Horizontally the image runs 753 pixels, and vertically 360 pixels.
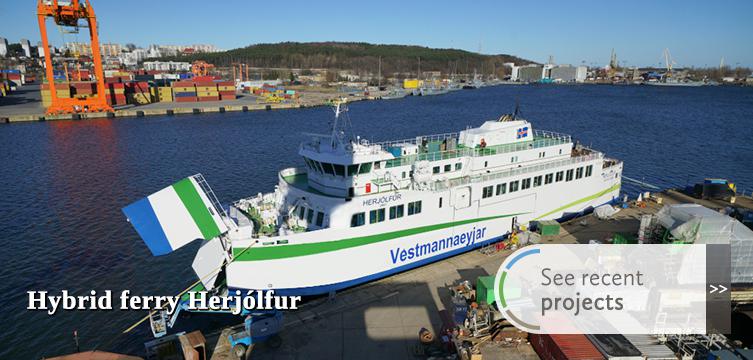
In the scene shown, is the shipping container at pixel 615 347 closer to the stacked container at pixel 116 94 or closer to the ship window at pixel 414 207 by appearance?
the ship window at pixel 414 207

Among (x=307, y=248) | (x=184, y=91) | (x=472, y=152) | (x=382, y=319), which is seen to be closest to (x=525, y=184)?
(x=472, y=152)

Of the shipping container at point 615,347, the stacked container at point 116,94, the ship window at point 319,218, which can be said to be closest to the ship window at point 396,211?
the ship window at point 319,218

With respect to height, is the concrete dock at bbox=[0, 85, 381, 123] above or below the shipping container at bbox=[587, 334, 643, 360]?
above

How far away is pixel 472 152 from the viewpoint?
2291 cm

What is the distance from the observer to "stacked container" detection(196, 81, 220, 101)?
338 ft

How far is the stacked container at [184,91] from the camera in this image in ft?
332

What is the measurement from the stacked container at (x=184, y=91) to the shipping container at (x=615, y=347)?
351 ft

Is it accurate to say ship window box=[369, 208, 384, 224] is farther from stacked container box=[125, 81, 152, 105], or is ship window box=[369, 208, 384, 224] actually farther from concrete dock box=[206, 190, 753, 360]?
stacked container box=[125, 81, 152, 105]

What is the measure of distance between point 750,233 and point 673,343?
7085mm

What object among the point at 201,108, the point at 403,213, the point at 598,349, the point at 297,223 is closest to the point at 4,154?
the point at 201,108

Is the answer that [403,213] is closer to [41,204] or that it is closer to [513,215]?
[513,215]

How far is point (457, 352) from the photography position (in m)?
13.0

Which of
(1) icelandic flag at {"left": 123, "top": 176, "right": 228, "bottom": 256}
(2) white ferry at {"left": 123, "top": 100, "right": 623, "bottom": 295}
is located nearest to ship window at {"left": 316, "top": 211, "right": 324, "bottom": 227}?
(2) white ferry at {"left": 123, "top": 100, "right": 623, "bottom": 295}

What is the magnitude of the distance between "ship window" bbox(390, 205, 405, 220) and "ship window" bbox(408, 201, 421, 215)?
40 centimetres
